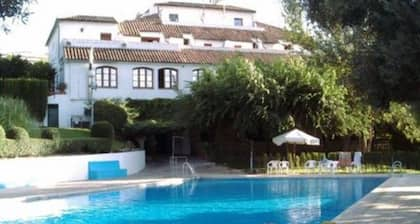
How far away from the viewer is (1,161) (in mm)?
22141

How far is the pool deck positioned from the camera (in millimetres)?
12797

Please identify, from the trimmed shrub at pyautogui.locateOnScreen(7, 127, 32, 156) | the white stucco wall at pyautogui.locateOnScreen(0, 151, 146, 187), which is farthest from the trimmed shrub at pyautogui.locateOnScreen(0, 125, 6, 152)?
the white stucco wall at pyautogui.locateOnScreen(0, 151, 146, 187)

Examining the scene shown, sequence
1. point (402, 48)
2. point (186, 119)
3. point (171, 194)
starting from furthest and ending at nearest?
point (186, 119)
point (171, 194)
point (402, 48)

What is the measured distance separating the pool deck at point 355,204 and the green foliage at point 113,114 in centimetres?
451

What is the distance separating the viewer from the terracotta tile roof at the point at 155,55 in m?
36.9

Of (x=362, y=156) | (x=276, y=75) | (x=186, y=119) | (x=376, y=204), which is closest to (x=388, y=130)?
(x=362, y=156)

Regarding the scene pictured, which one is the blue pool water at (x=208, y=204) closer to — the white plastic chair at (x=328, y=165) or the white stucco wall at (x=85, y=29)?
the white plastic chair at (x=328, y=165)

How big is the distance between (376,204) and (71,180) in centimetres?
1375

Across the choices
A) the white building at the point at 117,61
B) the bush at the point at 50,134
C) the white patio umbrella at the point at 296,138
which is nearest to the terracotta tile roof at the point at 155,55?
the white building at the point at 117,61

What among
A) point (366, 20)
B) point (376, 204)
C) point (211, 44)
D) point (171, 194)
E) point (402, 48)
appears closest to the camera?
point (402, 48)

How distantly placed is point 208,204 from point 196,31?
3203 centimetres

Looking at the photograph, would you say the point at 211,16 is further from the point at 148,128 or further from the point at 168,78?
the point at 148,128

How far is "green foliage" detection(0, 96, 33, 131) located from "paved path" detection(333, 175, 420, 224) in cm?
1521

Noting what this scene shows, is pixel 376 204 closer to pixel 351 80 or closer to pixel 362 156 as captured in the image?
pixel 351 80
